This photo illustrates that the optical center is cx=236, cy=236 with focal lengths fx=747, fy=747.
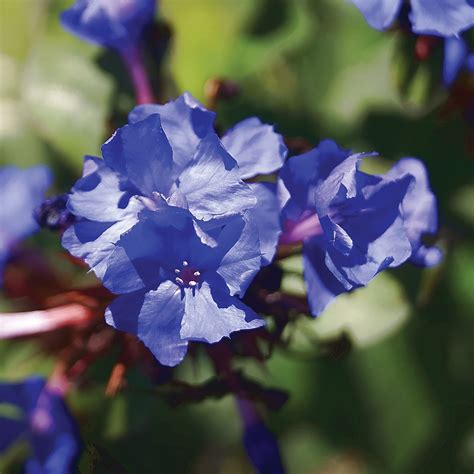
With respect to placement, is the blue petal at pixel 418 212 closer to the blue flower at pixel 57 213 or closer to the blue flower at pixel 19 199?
the blue flower at pixel 57 213

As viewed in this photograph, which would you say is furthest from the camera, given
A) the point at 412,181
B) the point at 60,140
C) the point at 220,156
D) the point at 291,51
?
the point at 291,51

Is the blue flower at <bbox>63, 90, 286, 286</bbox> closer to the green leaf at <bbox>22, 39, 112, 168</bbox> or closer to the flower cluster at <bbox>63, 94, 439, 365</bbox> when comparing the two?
the flower cluster at <bbox>63, 94, 439, 365</bbox>

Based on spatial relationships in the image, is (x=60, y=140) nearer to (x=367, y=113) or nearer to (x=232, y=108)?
(x=232, y=108)

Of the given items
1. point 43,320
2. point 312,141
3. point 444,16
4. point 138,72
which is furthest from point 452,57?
point 43,320

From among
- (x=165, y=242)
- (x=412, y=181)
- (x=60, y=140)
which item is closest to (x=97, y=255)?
(x=165, y=242)

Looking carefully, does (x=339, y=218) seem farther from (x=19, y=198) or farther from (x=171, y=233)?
(x=19, y=198)

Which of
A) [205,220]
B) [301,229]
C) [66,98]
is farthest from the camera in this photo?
[66,98]
